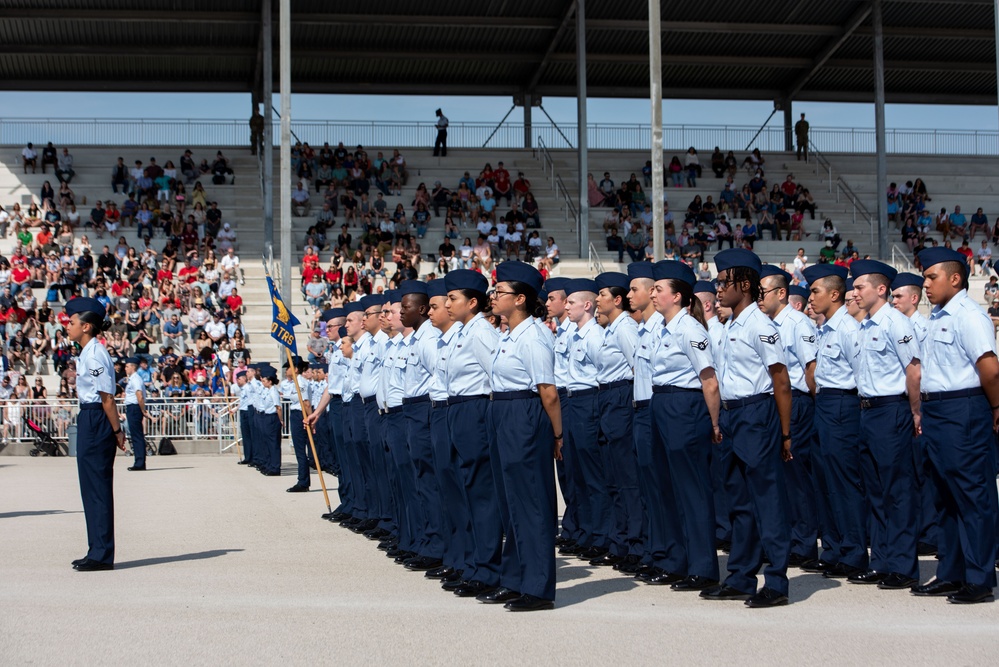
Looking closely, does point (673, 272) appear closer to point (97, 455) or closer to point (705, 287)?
point (705, 287)

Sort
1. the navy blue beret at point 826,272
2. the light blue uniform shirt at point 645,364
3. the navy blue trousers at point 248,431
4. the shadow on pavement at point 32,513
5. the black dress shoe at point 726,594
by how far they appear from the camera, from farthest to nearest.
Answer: the navy blue trousers at point 248,431 < the shadow on pavement at point 32,513 < the navy blue beret at point 826,272 < the light blue uniform shirt at point 645,364 < the black dress shoe at point 726,594

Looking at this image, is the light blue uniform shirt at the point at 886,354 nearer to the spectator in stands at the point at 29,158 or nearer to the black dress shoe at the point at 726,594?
the black dress shoe at the point at 726,594

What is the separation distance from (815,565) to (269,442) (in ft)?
43.6

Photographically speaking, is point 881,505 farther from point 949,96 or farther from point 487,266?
point 949,96

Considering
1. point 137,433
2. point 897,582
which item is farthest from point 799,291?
point 137,433

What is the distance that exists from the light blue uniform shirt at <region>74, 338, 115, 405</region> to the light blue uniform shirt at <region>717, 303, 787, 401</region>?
4782 millimetres

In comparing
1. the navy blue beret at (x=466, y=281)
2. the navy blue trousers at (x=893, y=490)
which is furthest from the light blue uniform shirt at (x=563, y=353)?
the navy blue trousers at (x=893, y=490)

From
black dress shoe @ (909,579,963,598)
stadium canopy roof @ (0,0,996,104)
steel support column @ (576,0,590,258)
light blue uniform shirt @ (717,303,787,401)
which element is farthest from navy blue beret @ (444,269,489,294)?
stadium canopy roof @ (0,0,996,104)

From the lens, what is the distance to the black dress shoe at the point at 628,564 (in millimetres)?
9656

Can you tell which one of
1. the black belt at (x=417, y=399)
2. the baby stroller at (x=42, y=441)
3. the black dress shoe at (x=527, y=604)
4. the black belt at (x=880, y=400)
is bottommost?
the black dress shoe at (x=527, y=604)

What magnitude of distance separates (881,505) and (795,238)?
2819cm

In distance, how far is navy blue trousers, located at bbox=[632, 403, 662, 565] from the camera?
892 cm

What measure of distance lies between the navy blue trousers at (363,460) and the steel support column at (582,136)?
840 inches

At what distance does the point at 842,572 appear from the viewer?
9.34 metres
